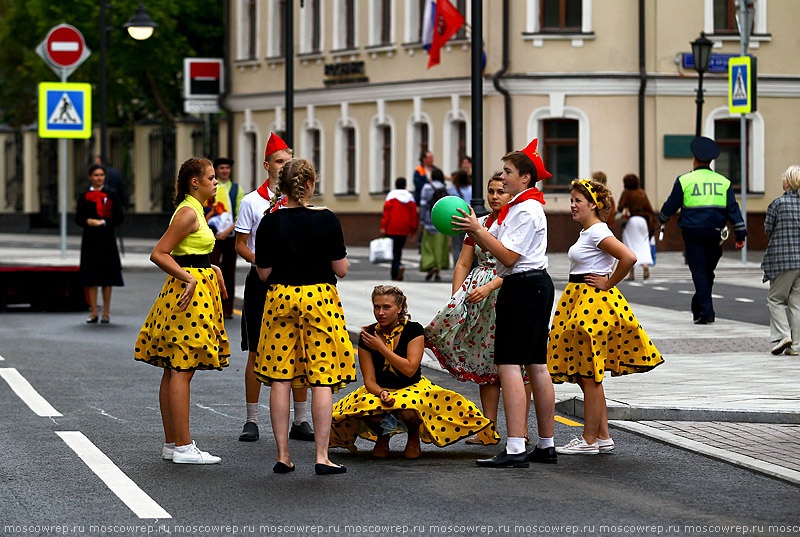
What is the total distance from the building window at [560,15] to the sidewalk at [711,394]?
18.1 meters

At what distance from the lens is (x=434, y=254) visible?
25578 millimetres

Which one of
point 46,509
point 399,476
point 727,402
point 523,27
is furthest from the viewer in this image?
point 523,27

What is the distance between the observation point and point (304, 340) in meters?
8.70

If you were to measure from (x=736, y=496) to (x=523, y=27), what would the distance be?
29921 millimetres

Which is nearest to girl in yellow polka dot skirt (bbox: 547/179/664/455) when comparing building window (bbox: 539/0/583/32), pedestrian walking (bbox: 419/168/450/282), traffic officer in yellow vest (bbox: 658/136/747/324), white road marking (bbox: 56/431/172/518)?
white road marking (bbox: 56/431/172/518)

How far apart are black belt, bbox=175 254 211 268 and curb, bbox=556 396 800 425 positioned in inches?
123

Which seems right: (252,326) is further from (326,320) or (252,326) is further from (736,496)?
(736,496)

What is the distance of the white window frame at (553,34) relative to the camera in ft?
122

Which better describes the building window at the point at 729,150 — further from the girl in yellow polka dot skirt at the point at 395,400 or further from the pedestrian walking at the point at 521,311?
the pedestrian walking at the point at 521,311

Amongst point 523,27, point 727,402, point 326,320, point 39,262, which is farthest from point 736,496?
point 523,27

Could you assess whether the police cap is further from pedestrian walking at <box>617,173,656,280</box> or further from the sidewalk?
pedestrian walking at <box>617,173,656,280</box>

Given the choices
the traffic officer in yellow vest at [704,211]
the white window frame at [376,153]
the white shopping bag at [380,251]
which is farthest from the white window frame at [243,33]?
the traffic officer in yellow vest at [704,211]

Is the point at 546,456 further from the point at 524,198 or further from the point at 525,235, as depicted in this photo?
the point at 524,198

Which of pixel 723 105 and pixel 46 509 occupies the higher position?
pixel 723 105
